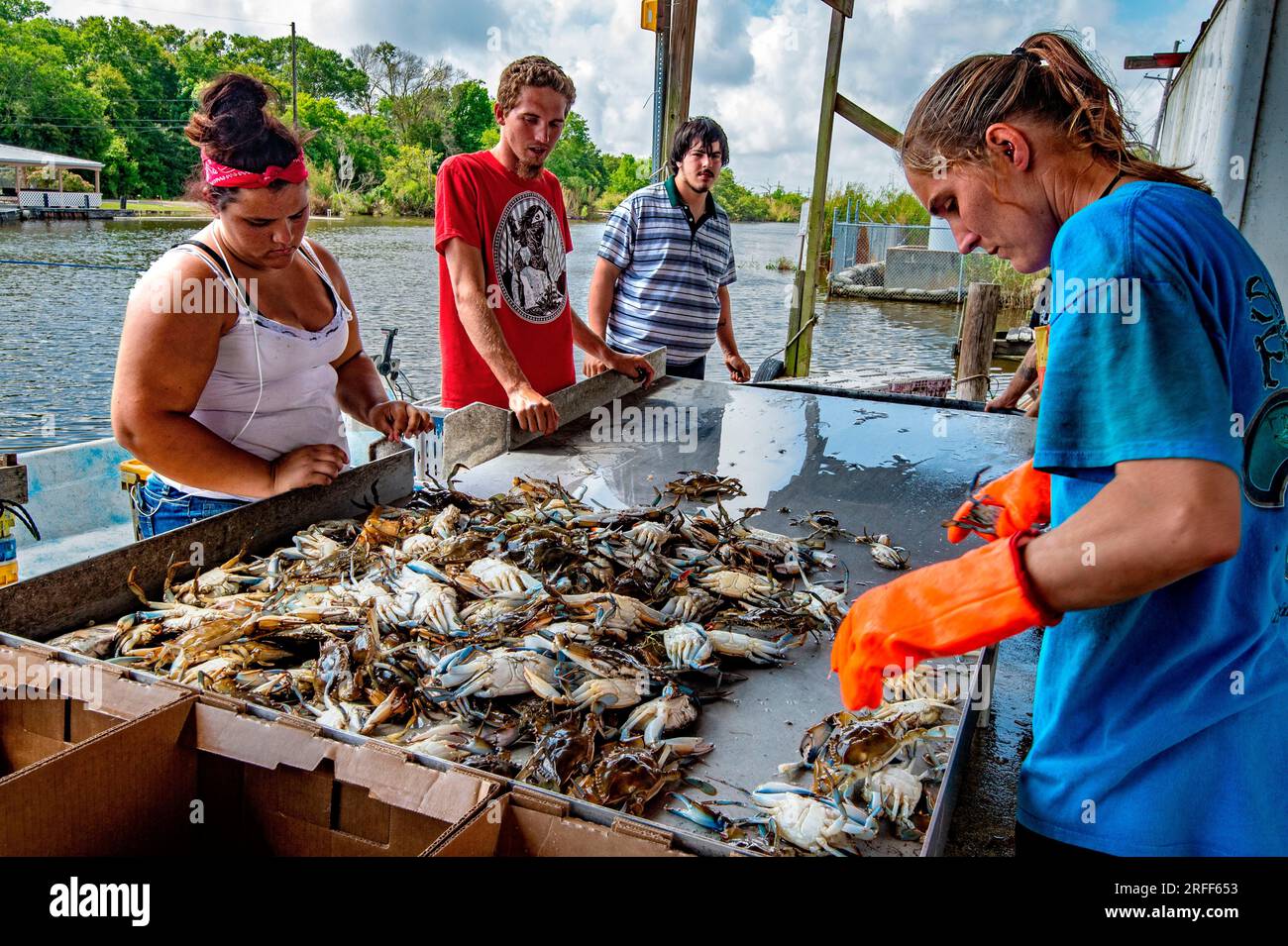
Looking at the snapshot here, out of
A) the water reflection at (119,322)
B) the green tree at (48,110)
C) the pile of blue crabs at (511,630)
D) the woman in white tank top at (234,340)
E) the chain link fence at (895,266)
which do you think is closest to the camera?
the pile of blue crabs at (511,630)

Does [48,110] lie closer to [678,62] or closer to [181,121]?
[181,121]

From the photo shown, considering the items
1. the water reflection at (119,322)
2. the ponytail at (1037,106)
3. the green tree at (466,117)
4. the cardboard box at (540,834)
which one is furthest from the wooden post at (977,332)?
the green tree at (466,117)

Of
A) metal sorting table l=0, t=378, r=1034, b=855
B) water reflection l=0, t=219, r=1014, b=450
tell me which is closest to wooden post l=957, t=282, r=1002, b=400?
water reflection l=0, t=219, r=1014, b=450

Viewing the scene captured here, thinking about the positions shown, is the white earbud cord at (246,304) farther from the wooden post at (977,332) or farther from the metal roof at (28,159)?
the metal roof at (28,159)

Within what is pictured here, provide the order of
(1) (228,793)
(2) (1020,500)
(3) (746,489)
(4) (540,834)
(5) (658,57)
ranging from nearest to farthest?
(4) (540,834), (1) (228,793), (2) (1020,500), (3) (746,489), (5) (658,57)

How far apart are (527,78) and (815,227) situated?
20.3ft

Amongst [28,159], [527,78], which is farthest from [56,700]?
[28,159]

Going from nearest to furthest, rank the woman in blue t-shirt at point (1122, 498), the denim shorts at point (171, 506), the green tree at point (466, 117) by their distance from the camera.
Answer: the woman in blue t-shirt at point (1122, 498)
the denim shorts at point (171, 506)
the green tree at point (466, 117)

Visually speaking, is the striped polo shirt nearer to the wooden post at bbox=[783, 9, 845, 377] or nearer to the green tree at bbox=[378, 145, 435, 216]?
the wooden post at bbox=[783, 9, 845, 377]

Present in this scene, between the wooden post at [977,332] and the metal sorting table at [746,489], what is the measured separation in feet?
17.5

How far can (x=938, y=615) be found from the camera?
1316 mm

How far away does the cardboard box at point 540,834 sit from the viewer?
141 cm

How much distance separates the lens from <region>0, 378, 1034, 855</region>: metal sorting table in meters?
2.04

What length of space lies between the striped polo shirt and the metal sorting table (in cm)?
51
